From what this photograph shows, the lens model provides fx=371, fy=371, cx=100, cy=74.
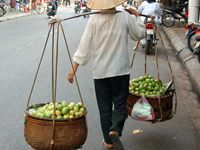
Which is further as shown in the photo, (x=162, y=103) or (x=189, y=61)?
(x=189, y=61)

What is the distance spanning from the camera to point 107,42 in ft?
11.8

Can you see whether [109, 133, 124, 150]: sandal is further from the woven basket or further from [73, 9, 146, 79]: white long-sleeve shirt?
[73, 9, 146, 79]: white long-sleeve shirt

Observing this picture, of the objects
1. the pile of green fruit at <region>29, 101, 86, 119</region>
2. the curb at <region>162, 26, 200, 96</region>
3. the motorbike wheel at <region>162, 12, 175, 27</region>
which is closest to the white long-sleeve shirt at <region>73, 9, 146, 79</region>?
the pile of green fruit at <region>29, 101, 86, 119</region>

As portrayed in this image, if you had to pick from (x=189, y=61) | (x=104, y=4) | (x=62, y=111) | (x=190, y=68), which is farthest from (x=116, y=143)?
(x=189, y=61)

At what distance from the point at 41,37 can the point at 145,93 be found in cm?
1069

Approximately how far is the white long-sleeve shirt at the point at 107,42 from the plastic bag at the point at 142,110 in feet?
2.02

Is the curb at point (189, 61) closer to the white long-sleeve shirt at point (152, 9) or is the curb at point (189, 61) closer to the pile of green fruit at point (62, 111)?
the white long-sleeve shirt at point (152, 9)

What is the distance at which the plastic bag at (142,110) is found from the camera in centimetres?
407

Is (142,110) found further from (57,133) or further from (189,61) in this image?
(189,61)

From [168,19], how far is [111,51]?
1459 centimetres

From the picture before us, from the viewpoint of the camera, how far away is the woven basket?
10.7ft

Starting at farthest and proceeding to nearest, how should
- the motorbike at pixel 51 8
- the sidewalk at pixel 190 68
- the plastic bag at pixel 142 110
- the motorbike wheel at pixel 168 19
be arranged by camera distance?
1. the motorbike at pixel 51 8
2. the motorbike wheel at pixel 168 19
3. the sidewalk at pixel 190 68
4. the plastic bag at pixel 142 110

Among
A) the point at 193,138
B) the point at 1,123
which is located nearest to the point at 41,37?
the point at 1,123

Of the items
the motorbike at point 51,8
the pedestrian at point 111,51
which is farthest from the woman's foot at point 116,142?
the motorbike at point 51,8
